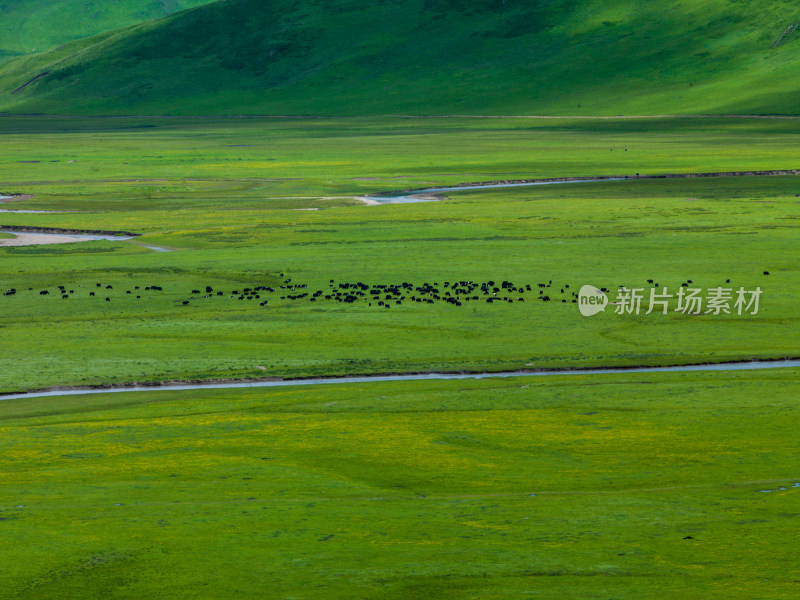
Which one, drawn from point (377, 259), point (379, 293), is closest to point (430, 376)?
point (379, 293)

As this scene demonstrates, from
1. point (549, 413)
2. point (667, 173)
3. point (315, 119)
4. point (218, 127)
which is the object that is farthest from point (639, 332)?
point (315, 119)

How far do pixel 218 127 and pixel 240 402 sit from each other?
157 meters

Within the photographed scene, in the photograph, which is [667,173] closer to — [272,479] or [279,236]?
[279,236]

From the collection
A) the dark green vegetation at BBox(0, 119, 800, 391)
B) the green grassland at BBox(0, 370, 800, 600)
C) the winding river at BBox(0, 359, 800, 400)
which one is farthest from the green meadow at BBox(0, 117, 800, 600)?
the winding river at BBox(0, 359, 800, 400)

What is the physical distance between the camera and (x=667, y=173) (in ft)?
303

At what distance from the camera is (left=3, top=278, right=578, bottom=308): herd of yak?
43.1 meters

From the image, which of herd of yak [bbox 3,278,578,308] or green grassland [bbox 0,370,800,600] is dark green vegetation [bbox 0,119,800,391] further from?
green grassland [bbox 0,370,800,600]

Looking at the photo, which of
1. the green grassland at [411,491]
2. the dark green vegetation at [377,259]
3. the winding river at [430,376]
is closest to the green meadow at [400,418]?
the green grassland at [411,491]

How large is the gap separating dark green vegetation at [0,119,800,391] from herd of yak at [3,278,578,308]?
601 millimetres

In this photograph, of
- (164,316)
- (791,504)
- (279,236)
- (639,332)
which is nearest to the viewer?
(791,504)

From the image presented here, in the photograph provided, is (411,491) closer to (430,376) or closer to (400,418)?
(400,418)

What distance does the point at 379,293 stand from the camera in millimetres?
44562

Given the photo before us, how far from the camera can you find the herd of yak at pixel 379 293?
43094 mm

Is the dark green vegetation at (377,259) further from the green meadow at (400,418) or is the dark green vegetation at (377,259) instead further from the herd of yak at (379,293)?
the herd of yak at (379,293)
